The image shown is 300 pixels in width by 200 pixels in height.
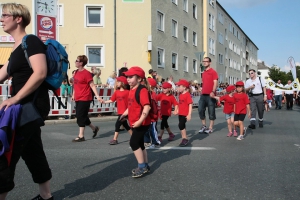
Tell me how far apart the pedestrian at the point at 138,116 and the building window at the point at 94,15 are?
21.2 m

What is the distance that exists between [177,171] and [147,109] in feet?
3.48

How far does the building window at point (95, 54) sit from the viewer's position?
81.4 feet

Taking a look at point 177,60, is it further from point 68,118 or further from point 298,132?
point 298,132

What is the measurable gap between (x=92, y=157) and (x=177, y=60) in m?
25.0

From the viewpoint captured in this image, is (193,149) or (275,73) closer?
(193,149)

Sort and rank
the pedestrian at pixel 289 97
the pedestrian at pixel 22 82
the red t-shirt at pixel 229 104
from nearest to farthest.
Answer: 1. the pedestrian at pixel 22 82
2. the red t-shirt at pixel 229 104
3. the pedestrian at pixel 289 97

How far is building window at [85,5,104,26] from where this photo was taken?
81.5 feet

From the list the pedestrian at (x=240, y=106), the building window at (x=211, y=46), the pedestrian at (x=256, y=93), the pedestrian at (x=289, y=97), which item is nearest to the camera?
the pedestrian at (x=240, y=106)

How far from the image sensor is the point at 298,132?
9.18m

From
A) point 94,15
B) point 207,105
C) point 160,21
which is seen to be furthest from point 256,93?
point 160,21

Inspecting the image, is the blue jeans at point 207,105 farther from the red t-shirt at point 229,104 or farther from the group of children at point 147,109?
the red t-shirt at point 229,104

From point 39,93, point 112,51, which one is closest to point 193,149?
point 39,93

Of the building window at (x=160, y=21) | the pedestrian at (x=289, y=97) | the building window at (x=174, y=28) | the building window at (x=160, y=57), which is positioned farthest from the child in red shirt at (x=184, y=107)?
the building window at (x=174, y=28)

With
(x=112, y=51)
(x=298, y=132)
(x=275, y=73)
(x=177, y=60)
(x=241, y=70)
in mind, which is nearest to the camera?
(x=298, y=132)
